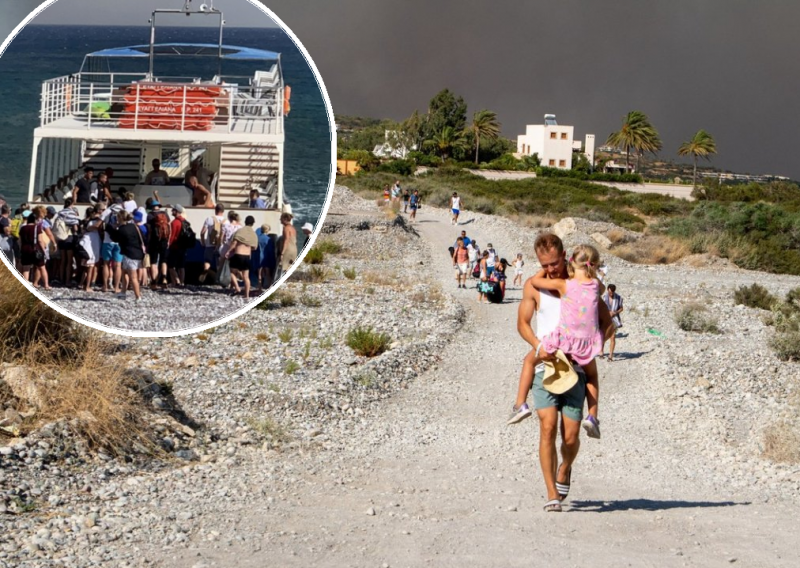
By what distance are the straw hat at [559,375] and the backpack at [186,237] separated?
3.18 meters

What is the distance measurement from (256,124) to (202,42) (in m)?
0.75

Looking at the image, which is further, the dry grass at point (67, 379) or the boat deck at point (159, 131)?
the dry grass at point (67, 379)

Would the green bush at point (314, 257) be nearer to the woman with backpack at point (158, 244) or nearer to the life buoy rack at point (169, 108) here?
the woman with backpack at point (158, 244)

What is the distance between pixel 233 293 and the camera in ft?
27.6

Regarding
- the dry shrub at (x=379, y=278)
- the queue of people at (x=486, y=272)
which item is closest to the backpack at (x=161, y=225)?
the queue of people at (x=486, y=272)

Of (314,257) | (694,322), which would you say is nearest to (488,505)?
(694,322)

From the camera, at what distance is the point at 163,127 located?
25.1ft

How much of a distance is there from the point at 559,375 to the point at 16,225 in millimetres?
4382

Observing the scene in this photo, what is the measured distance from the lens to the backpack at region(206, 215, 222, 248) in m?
7.92

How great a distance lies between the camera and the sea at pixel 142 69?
24.5ft

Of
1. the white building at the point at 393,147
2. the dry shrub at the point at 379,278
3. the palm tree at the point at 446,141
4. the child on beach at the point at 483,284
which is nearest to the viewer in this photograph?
the child on beach at the point at 483,284

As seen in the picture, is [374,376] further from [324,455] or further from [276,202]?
[276,202]

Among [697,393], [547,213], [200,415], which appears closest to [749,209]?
[547,213]

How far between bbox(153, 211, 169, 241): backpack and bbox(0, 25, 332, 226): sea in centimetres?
99
